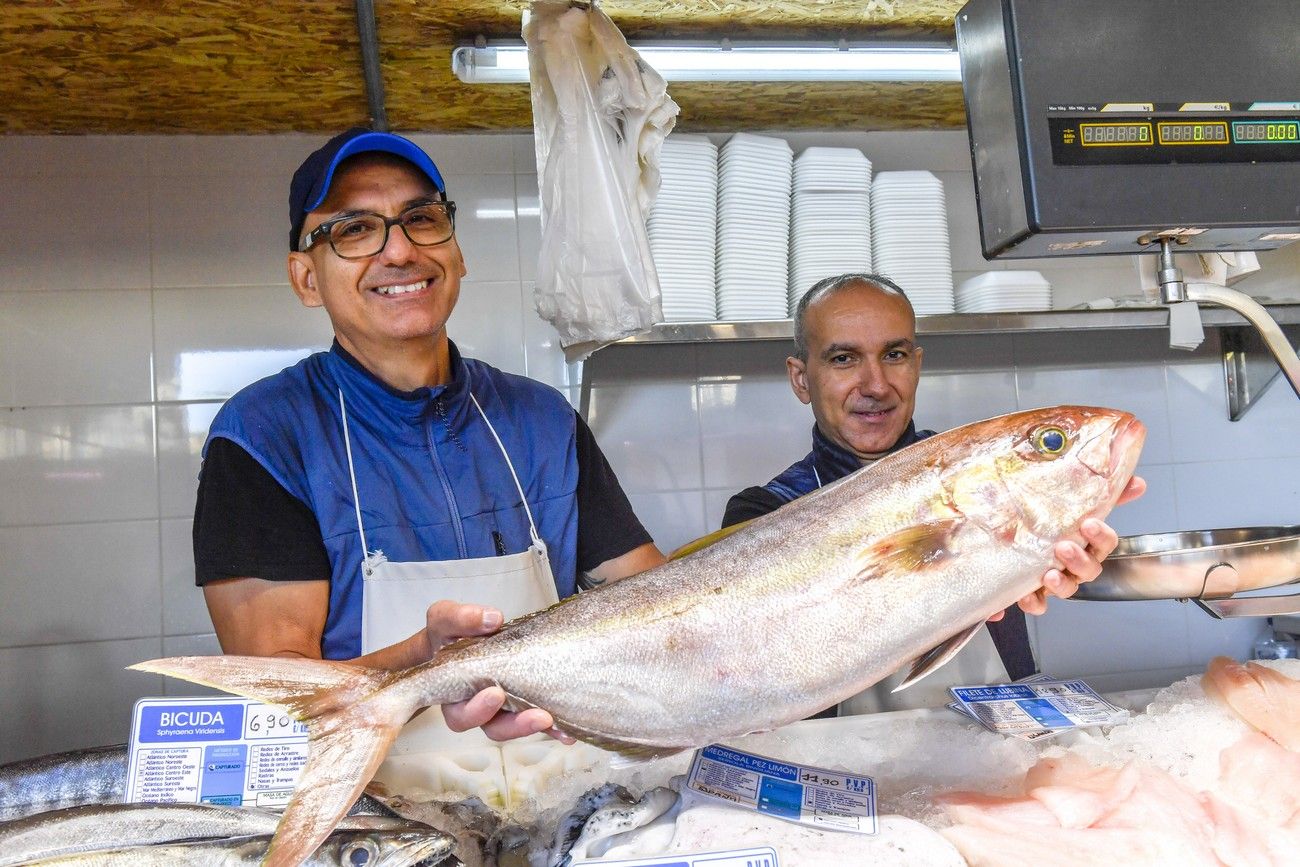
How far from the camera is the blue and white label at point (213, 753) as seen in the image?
Result: 1.30 meters

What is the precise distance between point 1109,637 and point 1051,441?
2780mm

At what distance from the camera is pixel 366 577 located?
6.33 ft

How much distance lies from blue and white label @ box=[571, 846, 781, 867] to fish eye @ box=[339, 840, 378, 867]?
238 millimetres

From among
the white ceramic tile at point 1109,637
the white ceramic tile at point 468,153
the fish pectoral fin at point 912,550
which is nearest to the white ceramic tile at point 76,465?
the white ceramic tile at point 468,153

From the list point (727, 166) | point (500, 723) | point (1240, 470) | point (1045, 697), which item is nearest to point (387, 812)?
point (500, 723)

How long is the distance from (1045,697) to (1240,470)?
271 cm

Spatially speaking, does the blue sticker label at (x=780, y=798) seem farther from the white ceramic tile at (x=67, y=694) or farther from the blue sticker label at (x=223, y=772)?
the white ceramic tile at (x=67, y=694)

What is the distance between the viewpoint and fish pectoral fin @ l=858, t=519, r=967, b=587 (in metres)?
1.25

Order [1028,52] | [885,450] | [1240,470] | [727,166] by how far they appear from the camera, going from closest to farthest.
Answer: [1028,52] < [885,450] < [727,166] < [1240,470]

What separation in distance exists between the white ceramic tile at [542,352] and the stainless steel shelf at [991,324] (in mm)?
344

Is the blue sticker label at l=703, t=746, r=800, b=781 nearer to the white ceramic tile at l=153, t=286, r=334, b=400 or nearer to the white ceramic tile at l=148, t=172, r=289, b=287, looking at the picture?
the white ceramic tile at l=153, t=286, r=334, b=400

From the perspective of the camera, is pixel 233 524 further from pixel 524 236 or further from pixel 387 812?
pixel 524 236

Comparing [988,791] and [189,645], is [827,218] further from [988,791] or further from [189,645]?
[189,645]

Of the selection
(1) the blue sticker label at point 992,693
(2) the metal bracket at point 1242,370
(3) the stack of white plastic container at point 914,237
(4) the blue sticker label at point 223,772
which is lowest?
(1) the blue sticker label at point 992,693
